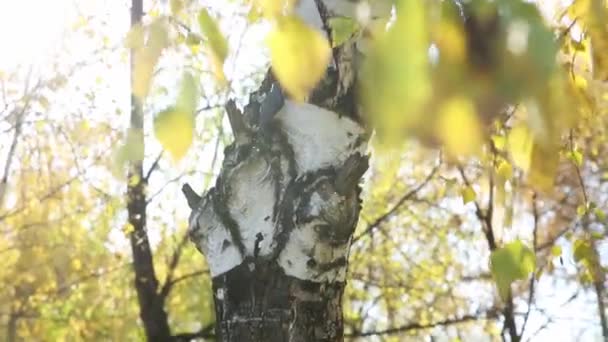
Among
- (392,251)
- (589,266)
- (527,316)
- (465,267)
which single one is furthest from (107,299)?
(589,266)

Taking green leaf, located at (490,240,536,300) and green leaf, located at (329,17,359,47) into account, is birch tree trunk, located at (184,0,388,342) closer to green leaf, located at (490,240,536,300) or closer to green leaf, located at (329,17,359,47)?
green leaf, located at (490,240,536,300)

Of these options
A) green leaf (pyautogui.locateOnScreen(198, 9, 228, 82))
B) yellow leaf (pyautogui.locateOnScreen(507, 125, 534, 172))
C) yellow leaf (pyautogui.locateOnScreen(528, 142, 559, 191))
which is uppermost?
green leaf (pyautogui.locateOnScreen(198, 9, 228, 82))

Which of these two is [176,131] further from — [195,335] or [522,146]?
[195,335]

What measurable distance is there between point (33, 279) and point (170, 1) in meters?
8.46

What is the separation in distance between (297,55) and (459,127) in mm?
148

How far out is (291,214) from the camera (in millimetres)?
1869

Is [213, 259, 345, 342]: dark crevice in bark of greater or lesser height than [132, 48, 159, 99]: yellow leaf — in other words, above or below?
below

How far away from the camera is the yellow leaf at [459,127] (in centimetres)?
68

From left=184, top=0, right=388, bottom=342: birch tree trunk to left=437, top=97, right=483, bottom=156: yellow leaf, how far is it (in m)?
1.11

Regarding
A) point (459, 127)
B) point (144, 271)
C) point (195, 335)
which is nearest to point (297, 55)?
point (459, 127)

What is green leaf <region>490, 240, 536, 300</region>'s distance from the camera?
1242mm

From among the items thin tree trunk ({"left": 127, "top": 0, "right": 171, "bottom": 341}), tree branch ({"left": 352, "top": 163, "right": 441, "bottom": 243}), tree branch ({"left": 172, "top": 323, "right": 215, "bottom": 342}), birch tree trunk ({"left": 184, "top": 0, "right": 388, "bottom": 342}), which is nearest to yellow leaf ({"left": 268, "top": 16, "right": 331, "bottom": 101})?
birch tree trunk ({"left": 184, "top": 0, "right": 388, "bottom": 342})

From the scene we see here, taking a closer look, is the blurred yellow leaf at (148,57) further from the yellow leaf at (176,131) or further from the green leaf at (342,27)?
the green leaf at (342,27)

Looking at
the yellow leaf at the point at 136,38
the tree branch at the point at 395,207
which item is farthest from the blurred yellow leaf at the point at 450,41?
the tree branch at the point at 395,207
